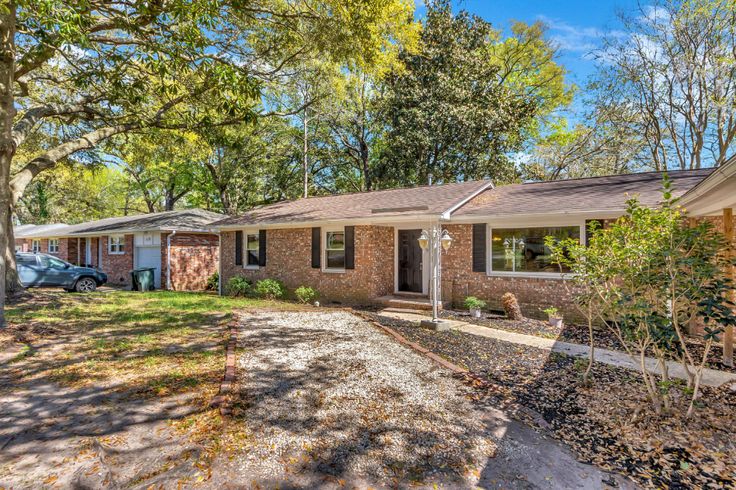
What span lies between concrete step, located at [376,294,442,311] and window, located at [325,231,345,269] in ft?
5.91

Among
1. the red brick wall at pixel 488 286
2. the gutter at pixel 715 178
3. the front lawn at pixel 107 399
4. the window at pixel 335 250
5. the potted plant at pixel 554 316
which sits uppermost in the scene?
the gutter at pixel 715 178

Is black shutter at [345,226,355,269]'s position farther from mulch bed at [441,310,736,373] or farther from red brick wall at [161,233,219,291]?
red brick wall at [161,233,219,291]

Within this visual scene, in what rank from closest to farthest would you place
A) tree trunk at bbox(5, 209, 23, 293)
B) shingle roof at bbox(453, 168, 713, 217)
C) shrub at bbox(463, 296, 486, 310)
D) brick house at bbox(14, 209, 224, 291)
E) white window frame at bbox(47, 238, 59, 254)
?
shingle roof at bbox(453, 168, 713, 217)
shrub at bbox(463, 296, 486, 310)
tree trunk at bbox(5, 209, 23, 293)
brick house at bbox(14, 209, 224, 291)
white window frame at bbox(47, 238, 59, 254)

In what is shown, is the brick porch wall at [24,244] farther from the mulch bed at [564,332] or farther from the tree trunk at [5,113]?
the mulch bed at [564,332]

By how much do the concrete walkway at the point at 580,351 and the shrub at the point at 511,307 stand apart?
117cm

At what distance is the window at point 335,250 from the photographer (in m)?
12.4

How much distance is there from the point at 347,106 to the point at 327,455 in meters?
21.4

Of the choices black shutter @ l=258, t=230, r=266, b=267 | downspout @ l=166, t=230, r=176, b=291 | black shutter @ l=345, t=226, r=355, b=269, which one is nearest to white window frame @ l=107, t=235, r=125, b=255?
downspout @ l=166, t=230, r=176, b=291

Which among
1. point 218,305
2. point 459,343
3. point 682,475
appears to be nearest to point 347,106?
point 218,305

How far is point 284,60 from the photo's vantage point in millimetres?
10773

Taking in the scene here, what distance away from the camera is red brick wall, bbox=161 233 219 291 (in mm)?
16906

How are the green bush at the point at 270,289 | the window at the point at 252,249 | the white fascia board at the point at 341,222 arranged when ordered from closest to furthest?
the white fascia board at the point at 341,222, the green bush at the point at 270,289, the window at the point at 252,249

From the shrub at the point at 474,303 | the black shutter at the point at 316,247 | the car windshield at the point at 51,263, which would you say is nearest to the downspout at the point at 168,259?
the car windshield at the point at 51,263

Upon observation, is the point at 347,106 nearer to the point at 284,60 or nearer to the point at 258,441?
the point at 284,60
